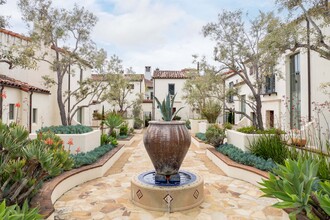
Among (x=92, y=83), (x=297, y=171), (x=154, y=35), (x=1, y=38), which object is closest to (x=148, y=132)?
(x=297, y=171)

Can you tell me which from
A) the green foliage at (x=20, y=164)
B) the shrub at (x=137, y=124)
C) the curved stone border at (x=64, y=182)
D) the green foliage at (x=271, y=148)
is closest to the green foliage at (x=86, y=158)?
the curved stone border at (x=64, y=182)

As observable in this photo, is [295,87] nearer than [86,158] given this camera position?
No

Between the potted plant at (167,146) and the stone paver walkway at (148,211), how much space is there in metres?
0.94

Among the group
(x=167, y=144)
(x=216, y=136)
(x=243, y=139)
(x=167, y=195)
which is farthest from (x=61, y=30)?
(x=243, y=139)

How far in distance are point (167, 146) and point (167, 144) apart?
5cm

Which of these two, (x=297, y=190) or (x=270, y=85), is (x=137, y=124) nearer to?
(x=270, y=85)

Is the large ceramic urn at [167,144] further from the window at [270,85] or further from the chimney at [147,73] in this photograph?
the chimney at [147,73]

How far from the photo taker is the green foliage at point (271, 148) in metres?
7.26

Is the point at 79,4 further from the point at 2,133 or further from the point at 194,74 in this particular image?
the point at 194,74

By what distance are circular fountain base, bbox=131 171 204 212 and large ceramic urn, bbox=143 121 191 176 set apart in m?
0.43

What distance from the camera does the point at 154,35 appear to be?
19047 mm

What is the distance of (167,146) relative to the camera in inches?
213

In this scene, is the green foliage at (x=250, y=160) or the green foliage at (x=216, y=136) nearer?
the green foliage at (x=250, y=160)

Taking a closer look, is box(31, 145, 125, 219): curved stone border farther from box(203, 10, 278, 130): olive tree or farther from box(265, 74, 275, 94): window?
box(265, 74, 275, 94): window
